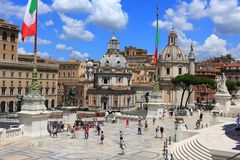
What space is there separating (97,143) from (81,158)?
5300mm

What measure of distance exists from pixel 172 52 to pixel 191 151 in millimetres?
67803

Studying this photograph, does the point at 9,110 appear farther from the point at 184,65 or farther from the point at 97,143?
the point at 97,143

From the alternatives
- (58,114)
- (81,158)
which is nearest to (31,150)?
(81,158)

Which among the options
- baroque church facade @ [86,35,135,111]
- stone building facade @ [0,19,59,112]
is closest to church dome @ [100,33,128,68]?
baroque church facade @ [86,35,135,111]

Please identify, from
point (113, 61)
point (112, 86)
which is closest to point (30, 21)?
point (112, 86)

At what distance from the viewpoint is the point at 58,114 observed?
54156 mm

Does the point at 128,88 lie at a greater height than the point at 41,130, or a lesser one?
greater

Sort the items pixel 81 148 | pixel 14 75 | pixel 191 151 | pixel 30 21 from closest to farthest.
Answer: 1. pixel 191 151
2. pixel 81 148
3. pixel 30 21
4. pixel 14 75

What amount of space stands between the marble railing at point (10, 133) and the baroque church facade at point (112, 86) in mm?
59151

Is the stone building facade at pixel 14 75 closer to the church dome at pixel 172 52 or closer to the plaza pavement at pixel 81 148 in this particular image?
the church dome at pixel 172 52

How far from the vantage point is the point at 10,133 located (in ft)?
87.9

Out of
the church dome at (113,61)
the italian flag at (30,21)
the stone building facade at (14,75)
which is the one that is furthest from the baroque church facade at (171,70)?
the italian flag at (30,21)

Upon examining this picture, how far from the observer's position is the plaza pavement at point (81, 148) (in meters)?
21.6

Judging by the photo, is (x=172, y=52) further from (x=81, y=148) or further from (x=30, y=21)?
(x=81, y=148)
